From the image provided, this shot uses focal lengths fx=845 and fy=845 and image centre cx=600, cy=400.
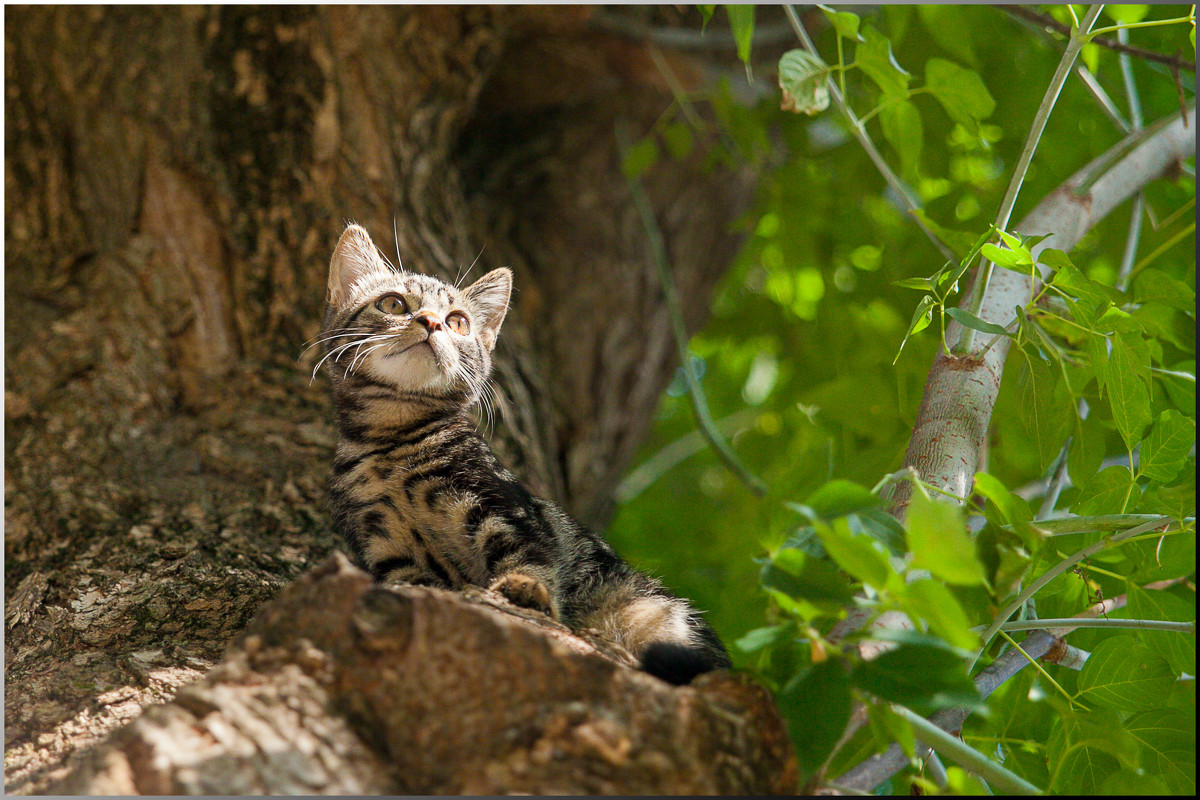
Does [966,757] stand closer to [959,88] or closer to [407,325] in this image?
[959,88]

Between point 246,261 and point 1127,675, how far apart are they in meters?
3.11

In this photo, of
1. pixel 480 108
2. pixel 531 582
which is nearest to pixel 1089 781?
pixel 531 582

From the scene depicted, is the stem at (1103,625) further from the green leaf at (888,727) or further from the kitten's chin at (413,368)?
the kitten's chin at (413,368)

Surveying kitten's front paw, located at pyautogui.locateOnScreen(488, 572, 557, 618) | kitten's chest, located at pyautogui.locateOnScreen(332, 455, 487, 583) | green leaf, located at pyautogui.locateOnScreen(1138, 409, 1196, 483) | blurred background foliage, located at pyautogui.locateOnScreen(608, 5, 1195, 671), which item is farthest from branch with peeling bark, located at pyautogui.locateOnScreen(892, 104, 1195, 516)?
kitten's chest, located at pyautogui.locateOnScreen(332, 455, 487, 583)

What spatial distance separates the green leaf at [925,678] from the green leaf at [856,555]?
0.13 meters

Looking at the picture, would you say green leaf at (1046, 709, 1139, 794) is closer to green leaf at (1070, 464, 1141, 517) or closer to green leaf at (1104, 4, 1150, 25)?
green leaf at (1070, 464, 1141, 517)

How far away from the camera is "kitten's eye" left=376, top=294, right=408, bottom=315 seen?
286 cm

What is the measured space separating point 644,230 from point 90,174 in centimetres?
256

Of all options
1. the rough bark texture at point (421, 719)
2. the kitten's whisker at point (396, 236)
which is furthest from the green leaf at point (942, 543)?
the kitten's whisker at point (396, 236)

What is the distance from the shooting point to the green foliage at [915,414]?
4.17ft

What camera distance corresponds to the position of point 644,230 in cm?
452

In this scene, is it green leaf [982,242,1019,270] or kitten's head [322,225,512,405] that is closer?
green leaf [982,242,1019,270]

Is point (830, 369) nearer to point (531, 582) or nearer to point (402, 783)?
point (531, 582)

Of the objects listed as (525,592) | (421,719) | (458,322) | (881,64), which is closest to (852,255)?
(881,64)
